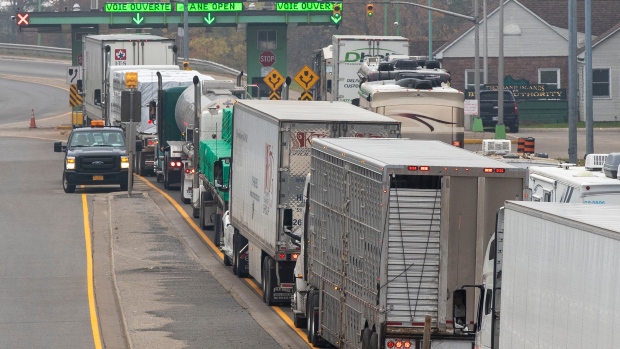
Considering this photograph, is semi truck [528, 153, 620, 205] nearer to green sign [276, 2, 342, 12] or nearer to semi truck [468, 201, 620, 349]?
semi truck [468, 201, 620, 349]

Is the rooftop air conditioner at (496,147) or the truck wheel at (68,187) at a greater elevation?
the rooftop air conditioner at (496,147)

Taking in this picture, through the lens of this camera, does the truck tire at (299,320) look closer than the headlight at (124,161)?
Yes

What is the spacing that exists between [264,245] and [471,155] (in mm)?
6089

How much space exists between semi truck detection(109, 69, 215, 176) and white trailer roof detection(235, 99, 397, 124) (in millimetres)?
15278

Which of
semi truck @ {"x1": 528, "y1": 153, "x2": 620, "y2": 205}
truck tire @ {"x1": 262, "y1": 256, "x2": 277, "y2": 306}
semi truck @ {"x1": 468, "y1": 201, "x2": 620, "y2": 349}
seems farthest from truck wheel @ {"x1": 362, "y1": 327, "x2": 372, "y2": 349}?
truck tire @ {"x1": 262, "y1": 256, "x2": 277, "y2": 306}

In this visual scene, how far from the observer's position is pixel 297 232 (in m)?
19.4

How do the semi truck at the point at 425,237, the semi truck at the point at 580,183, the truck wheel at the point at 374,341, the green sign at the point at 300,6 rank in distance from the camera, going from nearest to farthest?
the semi truck at the point at 425,237 < the truck wheel at the point at 374,341 < the semi truck at the point at 580,183 < the green sign at the point at 300,6

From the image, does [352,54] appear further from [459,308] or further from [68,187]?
[459,308]

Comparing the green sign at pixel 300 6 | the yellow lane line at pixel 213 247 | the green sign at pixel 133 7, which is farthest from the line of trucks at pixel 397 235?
the green sign at pixel 133 7

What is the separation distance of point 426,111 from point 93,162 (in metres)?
11.5

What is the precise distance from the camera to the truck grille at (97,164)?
117ft

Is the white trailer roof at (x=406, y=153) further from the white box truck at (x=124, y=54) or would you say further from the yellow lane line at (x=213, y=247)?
the white box truck at (x=124, y=54)

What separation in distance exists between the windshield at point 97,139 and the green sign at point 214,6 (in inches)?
1041

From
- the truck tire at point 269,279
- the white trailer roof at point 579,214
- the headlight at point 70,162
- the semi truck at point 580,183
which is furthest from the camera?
the headlight at point 70,162
